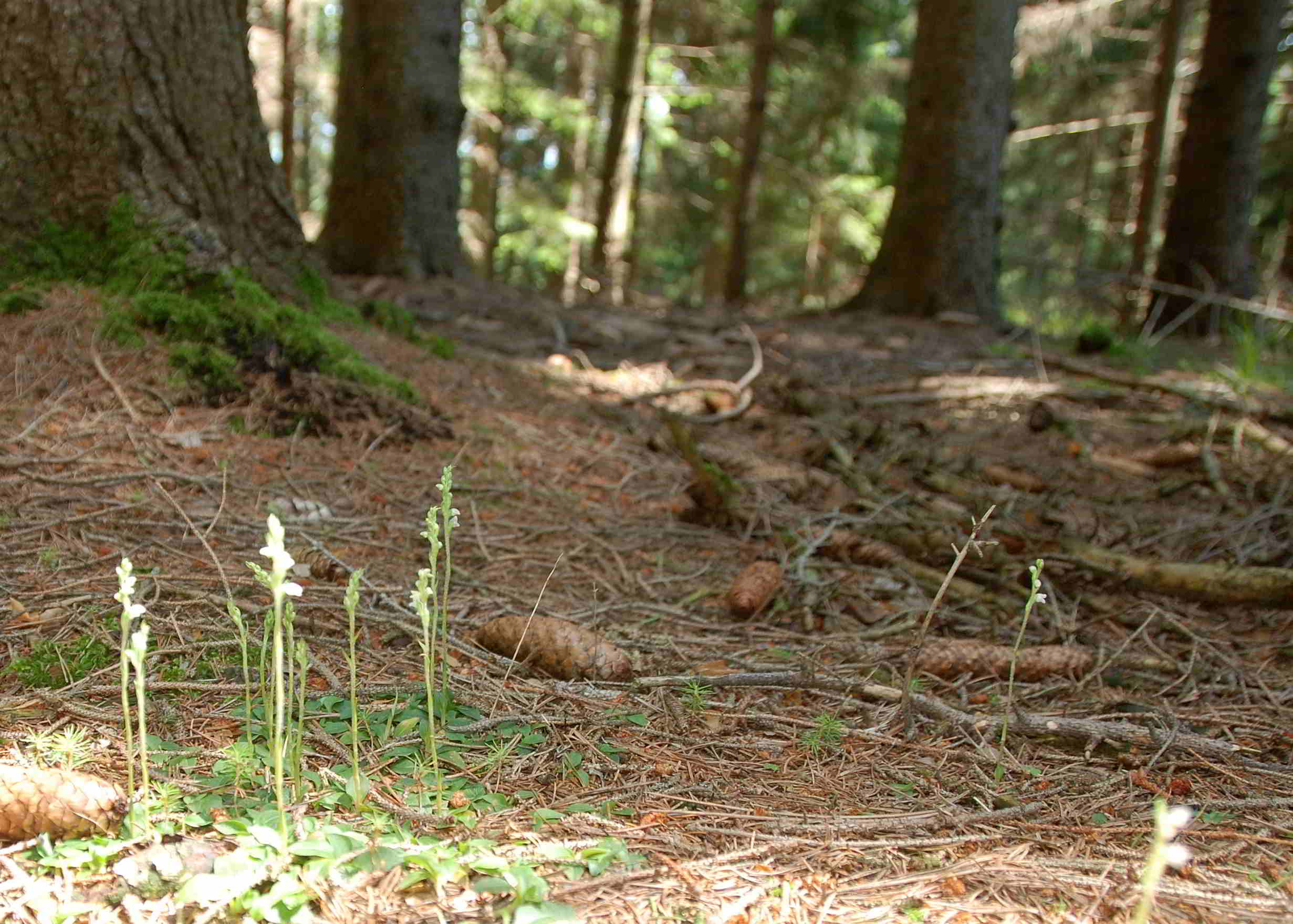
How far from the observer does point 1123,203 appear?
51.3ft

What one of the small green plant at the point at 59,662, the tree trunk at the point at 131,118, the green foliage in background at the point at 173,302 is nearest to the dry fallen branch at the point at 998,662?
the small green plant at the point at 59,662

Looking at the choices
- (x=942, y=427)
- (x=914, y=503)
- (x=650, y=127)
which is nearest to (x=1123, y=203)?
(x=650, y=127)

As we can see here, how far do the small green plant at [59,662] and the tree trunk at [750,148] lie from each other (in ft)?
31.2

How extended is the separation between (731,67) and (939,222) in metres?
8.31

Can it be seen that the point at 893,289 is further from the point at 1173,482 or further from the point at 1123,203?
the point at 1123,203

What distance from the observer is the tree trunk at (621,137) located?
1138 centimetres

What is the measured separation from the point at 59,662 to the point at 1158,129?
38.0ft

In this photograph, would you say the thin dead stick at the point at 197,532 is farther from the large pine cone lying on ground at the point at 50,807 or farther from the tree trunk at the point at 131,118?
the tree trunk at the point at 131,118

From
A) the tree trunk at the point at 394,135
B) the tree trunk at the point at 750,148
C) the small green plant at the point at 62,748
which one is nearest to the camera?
the small green plant at the point at 62,748

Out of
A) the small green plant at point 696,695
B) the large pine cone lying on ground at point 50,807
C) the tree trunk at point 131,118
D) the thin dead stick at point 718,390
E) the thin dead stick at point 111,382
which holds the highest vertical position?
the tree trunk at point 131,118

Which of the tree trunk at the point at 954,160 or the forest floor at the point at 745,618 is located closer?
the forest floor at the point at 745,618

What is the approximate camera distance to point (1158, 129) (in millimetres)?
10180

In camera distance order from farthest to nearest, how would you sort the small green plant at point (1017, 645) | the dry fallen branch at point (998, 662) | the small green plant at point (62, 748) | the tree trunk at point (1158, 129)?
the tree trunk at point (1158, 129), the dry fallen branch at point (998, 662), the small green plant at point (1017, 645), the small green plant at point (62, 748)

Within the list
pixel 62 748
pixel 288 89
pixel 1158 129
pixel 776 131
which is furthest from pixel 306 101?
pixel 62 748
